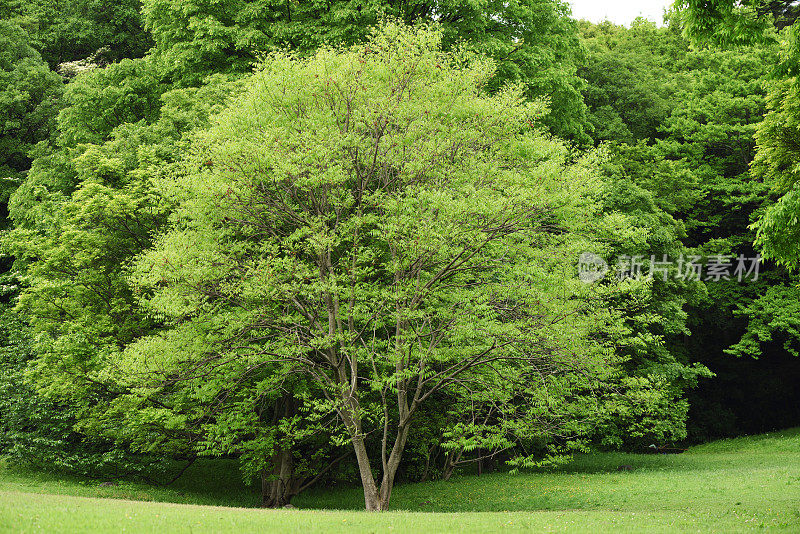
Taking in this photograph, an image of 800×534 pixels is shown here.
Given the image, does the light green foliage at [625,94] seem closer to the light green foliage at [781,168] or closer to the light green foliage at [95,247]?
the light green foliage at [781,168]

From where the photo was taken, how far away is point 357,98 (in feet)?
51.6

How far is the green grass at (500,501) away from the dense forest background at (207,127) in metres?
1.28

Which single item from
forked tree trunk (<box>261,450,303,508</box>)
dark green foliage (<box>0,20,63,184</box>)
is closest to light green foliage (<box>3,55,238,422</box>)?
forked tree trunk (<box>261,450,303,508</box>)

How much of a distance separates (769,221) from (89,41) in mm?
35709

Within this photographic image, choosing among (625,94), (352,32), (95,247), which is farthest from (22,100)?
(625,94)

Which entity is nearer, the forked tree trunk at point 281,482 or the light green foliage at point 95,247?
the light green foliage at point 95,247

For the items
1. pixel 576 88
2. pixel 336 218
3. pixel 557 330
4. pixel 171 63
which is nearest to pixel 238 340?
pixel 336 218

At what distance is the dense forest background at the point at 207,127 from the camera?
1883cm

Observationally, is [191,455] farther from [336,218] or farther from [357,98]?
[357,98]

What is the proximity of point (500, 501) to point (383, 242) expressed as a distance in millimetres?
8757

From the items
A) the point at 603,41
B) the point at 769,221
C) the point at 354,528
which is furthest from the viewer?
the point at 603,41

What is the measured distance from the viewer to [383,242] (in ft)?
56.0

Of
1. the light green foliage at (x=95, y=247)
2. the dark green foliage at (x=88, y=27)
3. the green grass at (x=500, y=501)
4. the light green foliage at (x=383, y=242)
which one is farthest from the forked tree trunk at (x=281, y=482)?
the dark green foliage at (x=88, y=27)

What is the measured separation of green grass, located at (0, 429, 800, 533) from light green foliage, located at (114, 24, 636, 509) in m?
2.89
